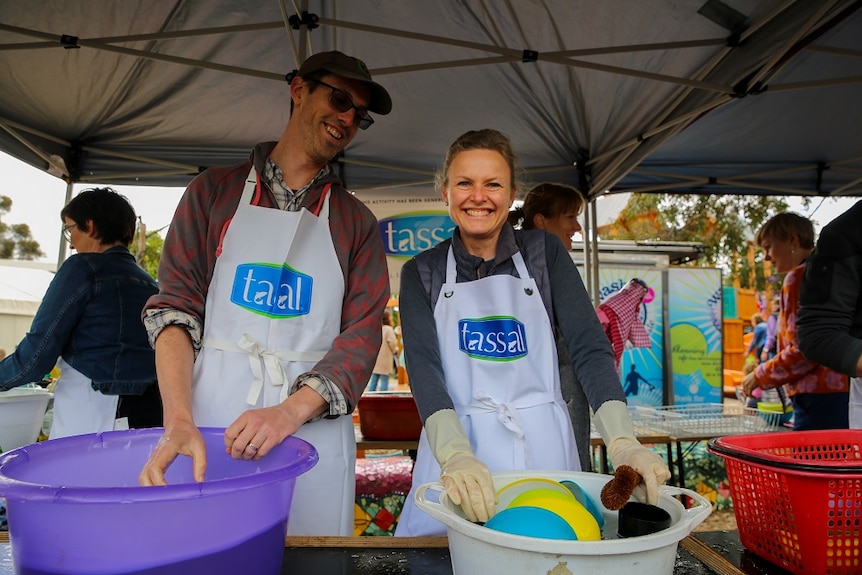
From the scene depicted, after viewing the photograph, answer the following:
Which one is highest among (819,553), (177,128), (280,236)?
(177,128)

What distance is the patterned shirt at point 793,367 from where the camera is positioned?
125 inches

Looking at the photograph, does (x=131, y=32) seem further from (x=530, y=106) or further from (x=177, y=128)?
(x=530, y=106)

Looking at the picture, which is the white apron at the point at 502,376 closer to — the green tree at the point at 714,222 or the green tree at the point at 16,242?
Result: the green tree at the point at 714,222

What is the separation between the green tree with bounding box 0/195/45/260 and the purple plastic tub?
146ft

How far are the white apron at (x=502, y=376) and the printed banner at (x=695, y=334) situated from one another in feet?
23.5

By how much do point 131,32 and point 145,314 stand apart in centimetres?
238

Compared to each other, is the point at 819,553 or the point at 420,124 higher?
the point at 420,124

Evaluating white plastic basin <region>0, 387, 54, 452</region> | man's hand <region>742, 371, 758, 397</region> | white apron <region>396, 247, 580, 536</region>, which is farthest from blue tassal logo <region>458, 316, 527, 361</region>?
man's hand <region>742, 371, 758, 397</region>

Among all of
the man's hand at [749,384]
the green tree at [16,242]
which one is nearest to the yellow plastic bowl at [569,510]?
the man's hand at [749,384]

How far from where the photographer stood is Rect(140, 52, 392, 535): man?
1.48m

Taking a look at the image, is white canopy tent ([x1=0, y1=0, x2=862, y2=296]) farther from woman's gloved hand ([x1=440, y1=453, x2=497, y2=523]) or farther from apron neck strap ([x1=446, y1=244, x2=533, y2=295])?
woman's gloved hand ([x1=440, y1=453, x2=497, y2=523])

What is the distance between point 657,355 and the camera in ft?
26.7

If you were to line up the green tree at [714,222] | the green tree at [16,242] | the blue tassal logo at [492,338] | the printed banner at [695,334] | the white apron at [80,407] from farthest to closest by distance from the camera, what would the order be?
the green tree at [16,242]
the green tree at [714,222]
the printed banner at [695,334]
the white apron at [80,407]
the blue tassal logo at [492,338]

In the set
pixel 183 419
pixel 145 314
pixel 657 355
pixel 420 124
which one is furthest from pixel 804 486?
pixel 657 355
